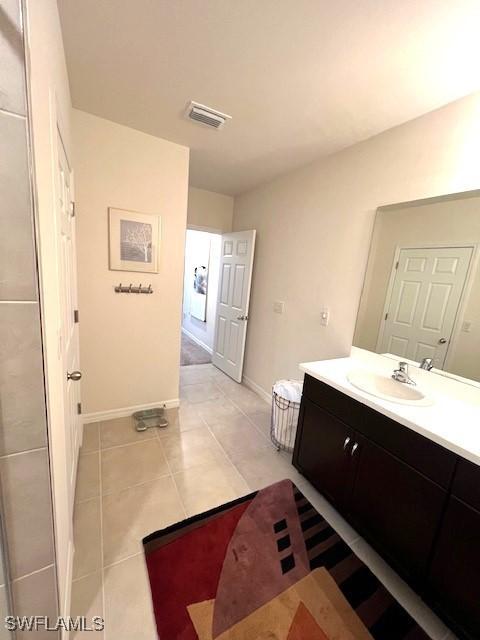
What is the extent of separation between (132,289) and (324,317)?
5.63ft

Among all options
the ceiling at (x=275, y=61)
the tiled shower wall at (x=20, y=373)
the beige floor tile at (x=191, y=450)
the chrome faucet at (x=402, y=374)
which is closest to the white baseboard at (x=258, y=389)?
the beige floor tile at (x=191, y=450)

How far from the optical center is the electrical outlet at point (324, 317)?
2.21 m

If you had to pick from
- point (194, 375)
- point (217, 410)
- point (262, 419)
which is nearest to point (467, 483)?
point (262, 419)

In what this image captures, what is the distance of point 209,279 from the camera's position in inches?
177

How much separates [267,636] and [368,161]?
2.72 metres

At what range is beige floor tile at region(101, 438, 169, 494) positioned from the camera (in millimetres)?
1716

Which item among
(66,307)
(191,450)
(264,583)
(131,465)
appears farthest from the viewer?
(191,450)

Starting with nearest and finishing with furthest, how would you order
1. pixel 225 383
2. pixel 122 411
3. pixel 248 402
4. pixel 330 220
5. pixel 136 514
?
pixel 136 514 → pixel 330 220 → pixel 122 411 → pixel 248 402 → pixel 225 383

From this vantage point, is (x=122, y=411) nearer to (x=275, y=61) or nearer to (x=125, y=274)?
(x=125, y=274)

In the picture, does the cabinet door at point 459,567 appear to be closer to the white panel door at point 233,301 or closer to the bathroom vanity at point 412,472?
the bathroom vanity at point 412,472

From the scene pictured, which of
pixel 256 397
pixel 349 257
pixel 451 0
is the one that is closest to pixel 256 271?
pixel 349 257

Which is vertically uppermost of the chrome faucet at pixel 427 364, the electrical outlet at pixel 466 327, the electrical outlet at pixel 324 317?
the electrical outlet at pixel 466 327

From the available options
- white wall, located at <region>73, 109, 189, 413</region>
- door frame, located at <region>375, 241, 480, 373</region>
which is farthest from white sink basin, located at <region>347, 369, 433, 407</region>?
white wall, located at <region>73, 109, 189, 413</region>

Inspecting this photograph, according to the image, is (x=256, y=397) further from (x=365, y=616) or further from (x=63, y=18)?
(x=63, y=18)
